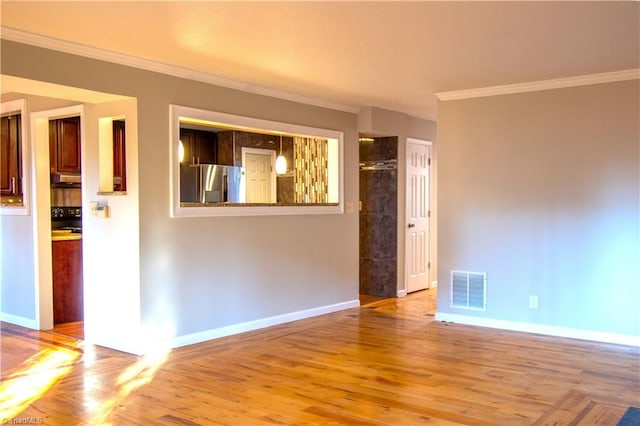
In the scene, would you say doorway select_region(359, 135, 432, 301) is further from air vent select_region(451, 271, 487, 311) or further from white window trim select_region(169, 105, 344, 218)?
air vent select_region(451, 271, 487, 311)

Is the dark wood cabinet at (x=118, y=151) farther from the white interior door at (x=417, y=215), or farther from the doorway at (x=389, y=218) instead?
the white interior door at (x=417, y=215)

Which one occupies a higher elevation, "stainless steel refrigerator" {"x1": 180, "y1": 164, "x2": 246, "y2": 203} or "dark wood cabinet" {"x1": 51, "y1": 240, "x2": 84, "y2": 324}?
"stainless steel refrigerator" {"x1": 180, "y1": 164, "x2": 246, "y2": 203}

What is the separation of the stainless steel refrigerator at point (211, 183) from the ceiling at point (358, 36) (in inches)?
65.2

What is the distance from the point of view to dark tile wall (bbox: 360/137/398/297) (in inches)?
286

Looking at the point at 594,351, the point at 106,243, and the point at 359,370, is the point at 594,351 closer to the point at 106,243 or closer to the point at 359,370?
the point at 359,370

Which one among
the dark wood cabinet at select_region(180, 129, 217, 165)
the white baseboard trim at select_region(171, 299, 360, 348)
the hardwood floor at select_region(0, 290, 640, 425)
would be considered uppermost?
the dark wood cabinet at select_region(180, 129, 217, 165)

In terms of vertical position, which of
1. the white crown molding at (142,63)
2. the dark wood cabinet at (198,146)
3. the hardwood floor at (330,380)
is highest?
the white crown molding at (142,63)

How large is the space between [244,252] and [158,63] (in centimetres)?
190

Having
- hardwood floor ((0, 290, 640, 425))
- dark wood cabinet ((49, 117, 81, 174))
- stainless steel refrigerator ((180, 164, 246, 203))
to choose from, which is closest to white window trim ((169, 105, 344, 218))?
stainless steel refrigerator ((180, 164, 246, 203))

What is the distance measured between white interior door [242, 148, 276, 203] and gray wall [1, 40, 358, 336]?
1.73 meters

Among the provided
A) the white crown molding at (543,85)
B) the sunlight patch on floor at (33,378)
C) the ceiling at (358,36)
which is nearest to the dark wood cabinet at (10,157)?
the sunlight patch on floor at (33,378)

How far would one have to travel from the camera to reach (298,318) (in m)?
5.93

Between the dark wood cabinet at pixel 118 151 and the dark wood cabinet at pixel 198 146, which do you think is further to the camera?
the dark wood cabinet at pixel 198 146

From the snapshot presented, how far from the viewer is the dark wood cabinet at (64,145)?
5.80 m
